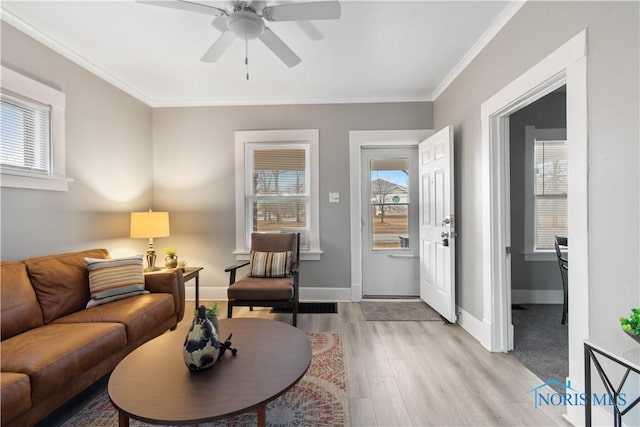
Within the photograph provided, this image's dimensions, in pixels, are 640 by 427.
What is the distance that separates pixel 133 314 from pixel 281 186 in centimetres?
217

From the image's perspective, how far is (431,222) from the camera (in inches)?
126

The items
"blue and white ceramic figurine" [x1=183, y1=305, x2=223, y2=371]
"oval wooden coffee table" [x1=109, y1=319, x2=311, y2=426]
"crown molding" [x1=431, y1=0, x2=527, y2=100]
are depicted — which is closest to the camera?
"oval wooden coffee table" [x1=109, y1=319, x2=311, y2=426]

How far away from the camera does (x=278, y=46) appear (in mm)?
2047

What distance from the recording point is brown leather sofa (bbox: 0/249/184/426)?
4.42ft

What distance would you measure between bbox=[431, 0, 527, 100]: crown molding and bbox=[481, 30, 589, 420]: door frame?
50 cm

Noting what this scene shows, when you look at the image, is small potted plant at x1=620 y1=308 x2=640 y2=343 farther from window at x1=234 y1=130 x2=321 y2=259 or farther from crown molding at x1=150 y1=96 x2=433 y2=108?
crown molding at x1=150 y1=96 x2=433 y2=108

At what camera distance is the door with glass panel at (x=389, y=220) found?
3752 mm

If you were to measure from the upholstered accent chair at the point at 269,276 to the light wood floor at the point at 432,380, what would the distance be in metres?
0.46

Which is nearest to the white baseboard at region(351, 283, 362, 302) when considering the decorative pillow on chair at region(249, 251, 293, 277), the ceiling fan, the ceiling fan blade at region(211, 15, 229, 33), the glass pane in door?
the glass pane in door

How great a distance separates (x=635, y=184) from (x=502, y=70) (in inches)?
53.9

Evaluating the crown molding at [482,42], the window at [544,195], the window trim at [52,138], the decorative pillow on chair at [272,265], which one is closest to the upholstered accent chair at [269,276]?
the decorative pillow on chair at [272,265]

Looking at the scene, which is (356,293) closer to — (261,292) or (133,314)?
(261,292)

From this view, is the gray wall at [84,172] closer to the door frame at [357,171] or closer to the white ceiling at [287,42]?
the white ceiling at [287,42]

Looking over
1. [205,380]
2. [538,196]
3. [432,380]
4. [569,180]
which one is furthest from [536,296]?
[205,380]
